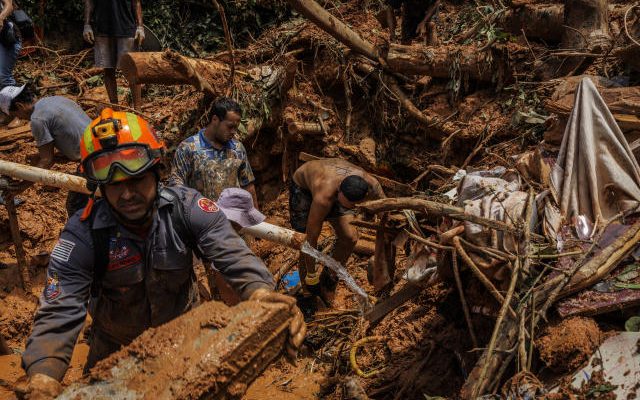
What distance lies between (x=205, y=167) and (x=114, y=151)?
7.81ft

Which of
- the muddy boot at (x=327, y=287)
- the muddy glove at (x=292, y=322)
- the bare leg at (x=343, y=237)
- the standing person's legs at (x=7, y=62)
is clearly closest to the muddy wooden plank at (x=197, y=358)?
the muddy glove at (x=292, y=322)

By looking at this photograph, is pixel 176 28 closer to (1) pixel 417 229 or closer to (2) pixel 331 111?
(2) pixel 331 111

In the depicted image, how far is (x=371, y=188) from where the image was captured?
5148 millimetres

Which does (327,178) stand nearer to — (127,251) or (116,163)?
(127,251)

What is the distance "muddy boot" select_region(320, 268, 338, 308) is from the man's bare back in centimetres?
94

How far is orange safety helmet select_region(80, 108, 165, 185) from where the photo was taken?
2338mm

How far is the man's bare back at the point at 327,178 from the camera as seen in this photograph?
495 centimetres

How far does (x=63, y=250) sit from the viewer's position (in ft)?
7.77

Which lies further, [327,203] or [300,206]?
[300,206]

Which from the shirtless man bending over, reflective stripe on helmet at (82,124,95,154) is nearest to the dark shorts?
the shirtless man bending over

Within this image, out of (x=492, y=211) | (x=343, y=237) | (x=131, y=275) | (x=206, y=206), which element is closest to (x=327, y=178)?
(x=343, y=237)

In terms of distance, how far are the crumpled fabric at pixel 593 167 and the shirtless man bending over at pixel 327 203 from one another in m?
1.69

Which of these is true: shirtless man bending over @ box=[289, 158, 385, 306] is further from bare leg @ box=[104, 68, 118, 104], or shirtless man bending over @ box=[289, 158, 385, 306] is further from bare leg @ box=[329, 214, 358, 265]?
bare leg @ box=[104, 68, 118, 104]

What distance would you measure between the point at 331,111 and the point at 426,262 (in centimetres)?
402
